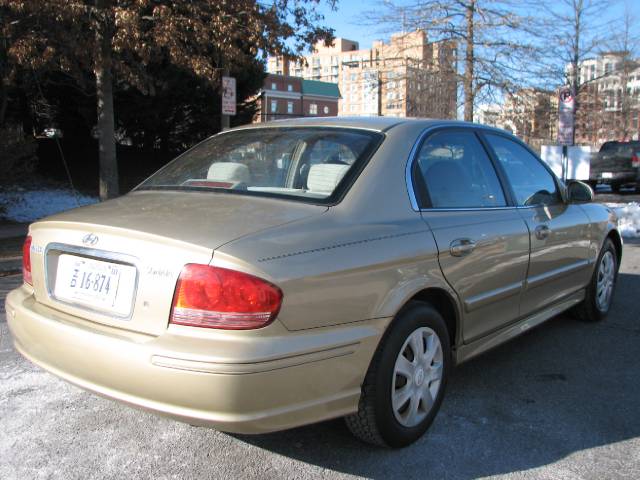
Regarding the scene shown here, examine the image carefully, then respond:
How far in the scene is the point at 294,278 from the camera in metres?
2.27

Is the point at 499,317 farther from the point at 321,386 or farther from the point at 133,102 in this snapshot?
the point at 133,102

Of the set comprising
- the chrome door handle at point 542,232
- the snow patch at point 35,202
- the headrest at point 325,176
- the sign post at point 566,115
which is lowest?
the snow patch at point 35,202

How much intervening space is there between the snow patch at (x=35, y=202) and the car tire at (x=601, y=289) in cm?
981

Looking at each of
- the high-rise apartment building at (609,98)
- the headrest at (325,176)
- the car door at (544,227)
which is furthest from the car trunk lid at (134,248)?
the high-rise apartment building at (609,98)

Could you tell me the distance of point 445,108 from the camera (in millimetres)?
16797

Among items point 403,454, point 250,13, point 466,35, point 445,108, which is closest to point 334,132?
point 403,454

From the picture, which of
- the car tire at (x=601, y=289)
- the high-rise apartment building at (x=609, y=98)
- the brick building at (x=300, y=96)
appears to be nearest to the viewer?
the car tire at (x=601, y=289)

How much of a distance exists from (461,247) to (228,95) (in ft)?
27.5

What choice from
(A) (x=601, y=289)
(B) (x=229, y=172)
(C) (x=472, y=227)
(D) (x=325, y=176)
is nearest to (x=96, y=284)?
(B) (x=229, y=172)

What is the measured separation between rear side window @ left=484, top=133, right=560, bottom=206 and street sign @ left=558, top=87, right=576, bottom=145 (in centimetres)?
776

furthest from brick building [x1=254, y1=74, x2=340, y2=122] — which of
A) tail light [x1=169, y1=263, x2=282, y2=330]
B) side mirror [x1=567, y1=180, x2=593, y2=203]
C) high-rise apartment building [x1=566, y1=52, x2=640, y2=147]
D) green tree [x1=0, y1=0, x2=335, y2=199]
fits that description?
tail light [x1=169, y1=263, x2=282, y2=330]

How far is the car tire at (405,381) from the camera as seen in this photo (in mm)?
2600

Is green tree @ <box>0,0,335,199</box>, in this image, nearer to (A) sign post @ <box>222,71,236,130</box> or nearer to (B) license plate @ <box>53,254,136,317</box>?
(A) sign post @ <box>222,71,236,130</box>

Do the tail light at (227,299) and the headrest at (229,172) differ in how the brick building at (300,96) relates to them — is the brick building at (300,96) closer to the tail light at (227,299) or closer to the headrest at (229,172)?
the headrest at (229,172)
